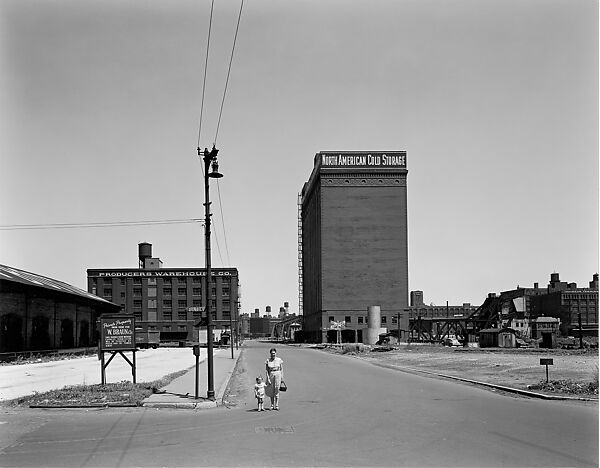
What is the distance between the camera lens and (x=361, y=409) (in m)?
17.8

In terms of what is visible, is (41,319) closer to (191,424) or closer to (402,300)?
(191,424)

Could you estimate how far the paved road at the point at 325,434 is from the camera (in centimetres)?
1071

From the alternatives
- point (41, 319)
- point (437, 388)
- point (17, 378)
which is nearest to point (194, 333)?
point (41, 319)

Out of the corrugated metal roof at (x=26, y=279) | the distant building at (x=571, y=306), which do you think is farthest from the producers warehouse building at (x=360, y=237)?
the corrugated metal roof at (x=26, y=279)

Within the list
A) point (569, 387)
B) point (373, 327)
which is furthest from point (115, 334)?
point (373, 327)

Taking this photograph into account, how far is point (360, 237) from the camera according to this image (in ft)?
463

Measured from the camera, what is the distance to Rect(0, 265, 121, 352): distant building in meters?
46.3

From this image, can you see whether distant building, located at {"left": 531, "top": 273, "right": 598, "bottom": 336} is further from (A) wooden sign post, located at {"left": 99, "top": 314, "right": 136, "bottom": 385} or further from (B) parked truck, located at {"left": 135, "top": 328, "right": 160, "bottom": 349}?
(A) wooden sign post, located at {"left": 99, "top": 314, "right": 136, "bottom": 385}

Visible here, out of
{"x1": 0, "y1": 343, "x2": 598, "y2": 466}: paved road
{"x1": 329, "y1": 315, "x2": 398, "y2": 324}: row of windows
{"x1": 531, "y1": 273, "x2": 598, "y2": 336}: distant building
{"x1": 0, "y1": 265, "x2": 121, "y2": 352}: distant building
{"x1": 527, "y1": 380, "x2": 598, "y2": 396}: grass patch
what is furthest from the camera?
{"x1": 531, "y1": 273, "x2": 598, "y2": 336}: distant building

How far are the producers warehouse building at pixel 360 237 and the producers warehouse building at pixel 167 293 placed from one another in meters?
20.4

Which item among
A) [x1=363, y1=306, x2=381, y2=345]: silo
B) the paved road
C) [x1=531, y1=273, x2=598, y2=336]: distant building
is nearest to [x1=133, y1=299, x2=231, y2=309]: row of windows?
[x1=363, y1=306, x2=381, y2=345]: silo

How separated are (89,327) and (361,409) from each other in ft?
191

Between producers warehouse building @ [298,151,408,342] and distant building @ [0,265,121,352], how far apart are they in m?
75.1

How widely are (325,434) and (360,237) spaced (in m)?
129
